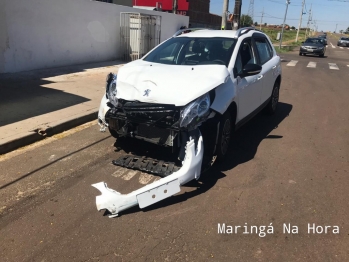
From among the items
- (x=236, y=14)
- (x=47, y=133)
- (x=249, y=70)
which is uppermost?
(x=236, y=14)

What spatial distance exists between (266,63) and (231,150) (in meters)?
2.13

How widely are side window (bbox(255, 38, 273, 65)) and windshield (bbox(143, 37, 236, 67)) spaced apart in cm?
98

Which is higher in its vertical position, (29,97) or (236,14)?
(236,14)

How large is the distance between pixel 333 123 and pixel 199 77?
13.7ft

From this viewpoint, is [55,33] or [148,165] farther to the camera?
[55,33]

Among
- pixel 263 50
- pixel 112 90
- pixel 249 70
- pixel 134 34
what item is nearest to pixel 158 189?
pixel 112 90

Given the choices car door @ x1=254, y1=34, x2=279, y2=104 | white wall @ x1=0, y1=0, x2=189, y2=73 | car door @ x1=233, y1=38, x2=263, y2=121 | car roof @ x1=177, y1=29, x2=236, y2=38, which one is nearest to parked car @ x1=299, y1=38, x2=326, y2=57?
white wall @ x1=0, y1=0, x2=189, y2=73

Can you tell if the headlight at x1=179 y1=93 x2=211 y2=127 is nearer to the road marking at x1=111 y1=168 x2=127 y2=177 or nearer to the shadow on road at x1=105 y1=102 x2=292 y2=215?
the shadow on road at x1=105 y1=102 x2=292 y2=215

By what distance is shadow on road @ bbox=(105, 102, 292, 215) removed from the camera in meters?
3.87

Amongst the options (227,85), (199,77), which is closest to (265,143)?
(227,85)

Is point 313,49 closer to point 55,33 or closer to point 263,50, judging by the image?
point 55,33

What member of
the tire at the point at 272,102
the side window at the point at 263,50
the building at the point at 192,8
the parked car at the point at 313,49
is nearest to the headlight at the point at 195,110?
the side window at the point at 263,50

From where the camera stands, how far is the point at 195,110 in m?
3.94

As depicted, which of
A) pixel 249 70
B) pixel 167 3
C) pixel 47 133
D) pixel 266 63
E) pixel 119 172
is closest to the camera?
pixel 119 172
